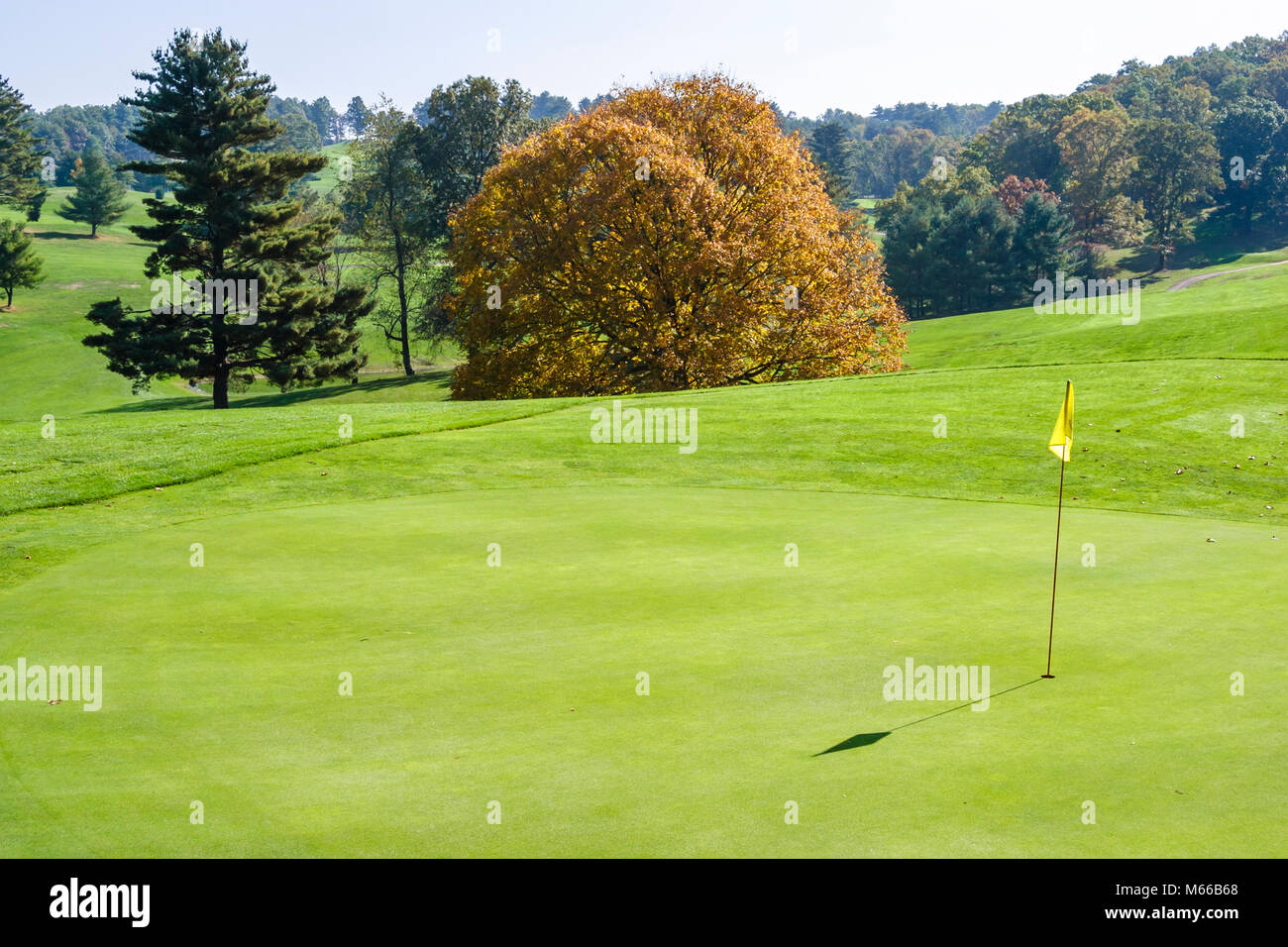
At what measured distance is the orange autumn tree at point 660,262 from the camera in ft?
143

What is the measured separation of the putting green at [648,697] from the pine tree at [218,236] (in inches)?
1656

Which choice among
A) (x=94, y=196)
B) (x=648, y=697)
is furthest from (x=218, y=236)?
(x=94, y=196)

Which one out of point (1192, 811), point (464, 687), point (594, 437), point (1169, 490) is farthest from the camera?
point (594, 437)

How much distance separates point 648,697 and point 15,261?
9166 centimetres

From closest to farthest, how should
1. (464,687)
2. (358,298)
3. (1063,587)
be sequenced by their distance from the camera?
(464,687), (1063,587), (358,298)

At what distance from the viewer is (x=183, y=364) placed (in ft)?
180

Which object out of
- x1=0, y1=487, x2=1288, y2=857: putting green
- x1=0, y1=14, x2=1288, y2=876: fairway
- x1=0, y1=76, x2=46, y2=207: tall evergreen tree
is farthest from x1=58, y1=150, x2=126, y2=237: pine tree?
x1=0, y1=487, x2=1288, y2=857: putting green

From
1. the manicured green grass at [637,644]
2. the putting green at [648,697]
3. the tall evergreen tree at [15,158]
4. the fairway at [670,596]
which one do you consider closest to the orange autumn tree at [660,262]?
the fairway at [670,596]

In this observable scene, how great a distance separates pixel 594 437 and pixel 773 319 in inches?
870

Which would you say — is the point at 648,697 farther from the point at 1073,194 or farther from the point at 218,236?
the point at 1073,194

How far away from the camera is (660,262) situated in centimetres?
4375

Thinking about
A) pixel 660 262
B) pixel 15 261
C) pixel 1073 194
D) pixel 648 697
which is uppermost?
pixel 1073 194

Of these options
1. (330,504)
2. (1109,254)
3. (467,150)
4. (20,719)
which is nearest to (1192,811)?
(20,719)

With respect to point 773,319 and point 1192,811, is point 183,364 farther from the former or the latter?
point 1192,811
